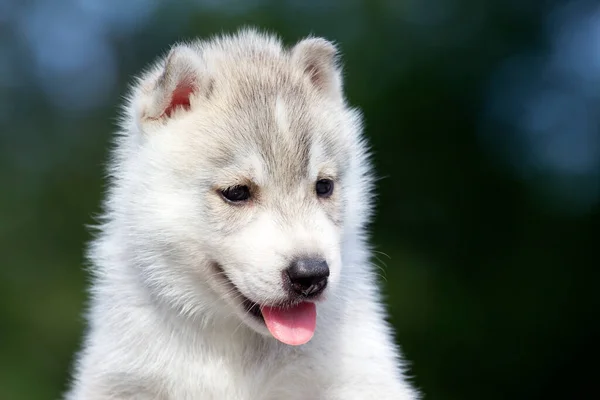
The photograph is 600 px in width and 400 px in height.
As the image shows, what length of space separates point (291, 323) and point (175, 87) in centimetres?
111

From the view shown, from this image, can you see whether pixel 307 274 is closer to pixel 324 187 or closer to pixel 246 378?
pixel 324 187

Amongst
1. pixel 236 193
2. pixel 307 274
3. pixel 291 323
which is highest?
pixel 236 193

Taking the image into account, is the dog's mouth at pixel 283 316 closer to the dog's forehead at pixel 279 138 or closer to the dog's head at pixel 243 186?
the dog's head at pixel 243 186

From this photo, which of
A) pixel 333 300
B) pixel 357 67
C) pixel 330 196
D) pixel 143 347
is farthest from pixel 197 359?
pixel 357 67

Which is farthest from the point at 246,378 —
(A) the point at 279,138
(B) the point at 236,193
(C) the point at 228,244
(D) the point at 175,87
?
(D) the point at 175,87

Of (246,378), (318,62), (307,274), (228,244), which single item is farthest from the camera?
(318,62)

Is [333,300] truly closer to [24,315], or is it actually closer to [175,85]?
[175,85]

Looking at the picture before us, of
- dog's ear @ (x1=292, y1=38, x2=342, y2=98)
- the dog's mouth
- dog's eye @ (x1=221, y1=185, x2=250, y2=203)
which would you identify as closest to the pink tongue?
the dog's mouth

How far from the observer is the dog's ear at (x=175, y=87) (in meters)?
3.36

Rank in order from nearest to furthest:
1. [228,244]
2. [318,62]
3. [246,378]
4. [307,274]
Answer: [307,274] → [228,244] → [246,378] → [318,62]

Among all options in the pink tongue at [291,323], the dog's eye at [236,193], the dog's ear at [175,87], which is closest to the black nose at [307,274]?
the pink tongue at [291,323]

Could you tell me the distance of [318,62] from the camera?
369 centimetres

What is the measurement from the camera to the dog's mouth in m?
3.10

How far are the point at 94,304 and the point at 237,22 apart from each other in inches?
239
